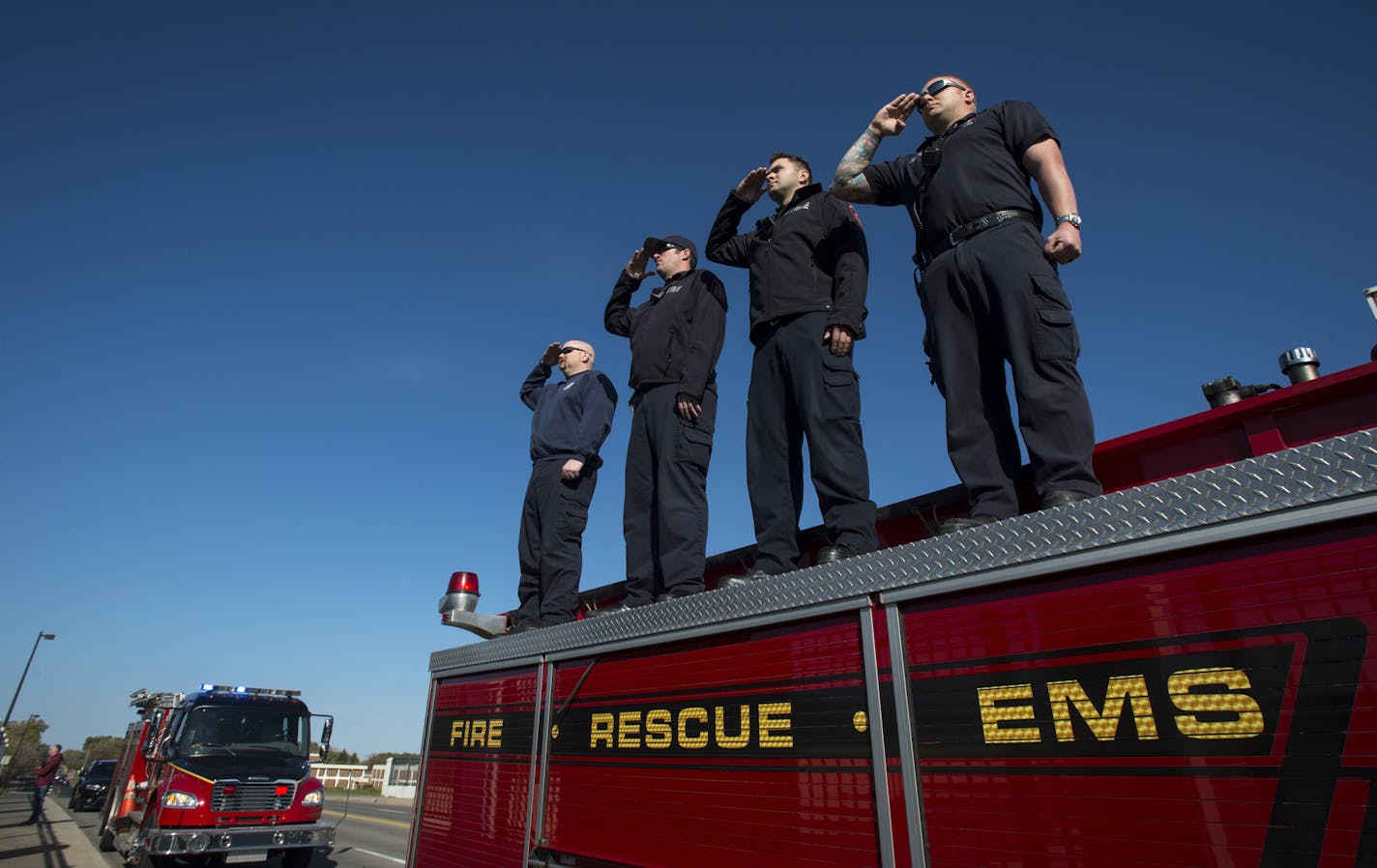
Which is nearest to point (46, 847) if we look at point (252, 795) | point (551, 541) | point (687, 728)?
point (252, 795)

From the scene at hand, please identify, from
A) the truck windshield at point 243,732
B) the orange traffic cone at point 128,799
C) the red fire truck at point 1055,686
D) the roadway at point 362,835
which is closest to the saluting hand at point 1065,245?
the red fire truck at point 1055,686

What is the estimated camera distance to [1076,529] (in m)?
1.64

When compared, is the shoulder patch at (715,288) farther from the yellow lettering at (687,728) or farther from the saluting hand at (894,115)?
the yellow lettering at (687,728)

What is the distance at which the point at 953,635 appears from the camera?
176 centimetres

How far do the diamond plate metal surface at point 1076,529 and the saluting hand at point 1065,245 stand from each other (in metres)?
1.01

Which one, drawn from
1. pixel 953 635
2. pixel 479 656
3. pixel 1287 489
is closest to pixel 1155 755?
pixel 953 635

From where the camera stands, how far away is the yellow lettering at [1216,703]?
4.39 feet

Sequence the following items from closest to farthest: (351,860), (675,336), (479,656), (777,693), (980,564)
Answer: (980,564) → (777,693) → (479,656) → (675,336) → (351,860)

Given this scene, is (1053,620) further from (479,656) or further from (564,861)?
(479,656)

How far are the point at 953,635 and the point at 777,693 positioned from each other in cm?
58

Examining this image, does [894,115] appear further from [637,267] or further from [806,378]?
[637,267]

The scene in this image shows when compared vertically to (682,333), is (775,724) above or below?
below

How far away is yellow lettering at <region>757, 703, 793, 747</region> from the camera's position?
2.05m

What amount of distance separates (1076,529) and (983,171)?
150cm
